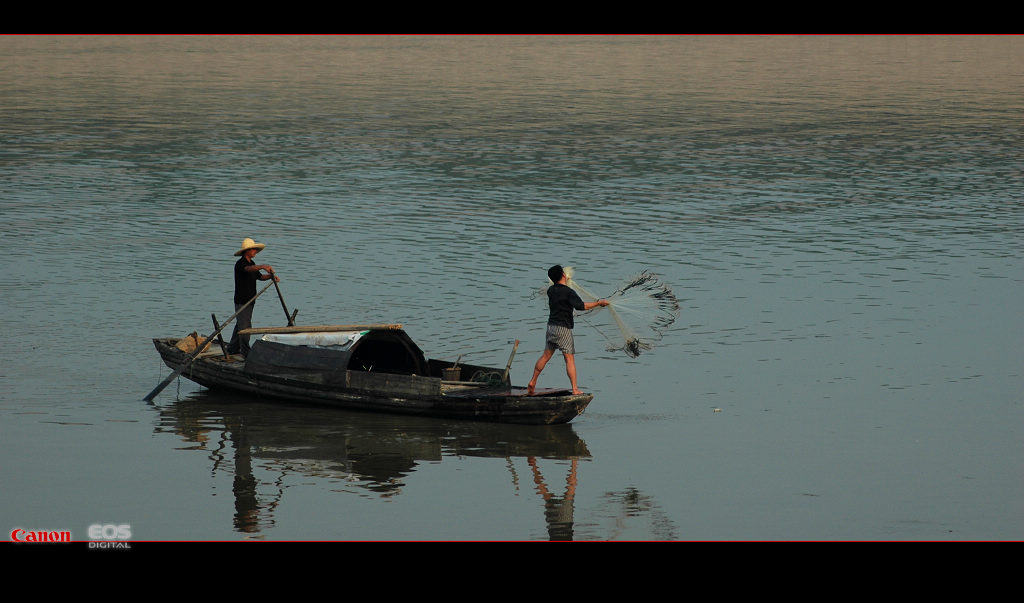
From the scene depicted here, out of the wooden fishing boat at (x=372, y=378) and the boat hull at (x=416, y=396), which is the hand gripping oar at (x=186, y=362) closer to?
the wooden fishing boat at (x=372, y=378)

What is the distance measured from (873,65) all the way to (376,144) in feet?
158

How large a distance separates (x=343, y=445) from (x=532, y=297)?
1081 centimetres

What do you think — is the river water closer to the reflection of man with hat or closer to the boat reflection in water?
the boat reflection in water

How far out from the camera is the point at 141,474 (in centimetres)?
1822

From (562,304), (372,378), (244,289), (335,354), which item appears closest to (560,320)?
(562,304)

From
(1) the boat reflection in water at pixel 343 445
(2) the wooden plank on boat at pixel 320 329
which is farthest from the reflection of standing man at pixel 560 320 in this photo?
(2) the wooden plank on boat at pixel 320 329

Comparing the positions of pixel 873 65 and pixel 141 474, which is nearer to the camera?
pixel 141 474

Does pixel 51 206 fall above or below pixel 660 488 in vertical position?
above

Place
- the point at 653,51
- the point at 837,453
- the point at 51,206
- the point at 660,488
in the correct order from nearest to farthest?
the point at 660,488 < the point at 837,453 < the point at 51,206 < the point at 653,51

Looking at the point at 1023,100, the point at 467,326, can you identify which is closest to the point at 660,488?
the point at 467,326

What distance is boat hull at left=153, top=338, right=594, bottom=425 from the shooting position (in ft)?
66.1

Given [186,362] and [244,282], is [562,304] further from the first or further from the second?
[186,362]

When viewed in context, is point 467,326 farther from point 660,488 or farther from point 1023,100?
point 1023,100

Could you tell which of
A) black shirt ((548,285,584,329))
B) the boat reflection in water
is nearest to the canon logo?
the boat reflection in water
